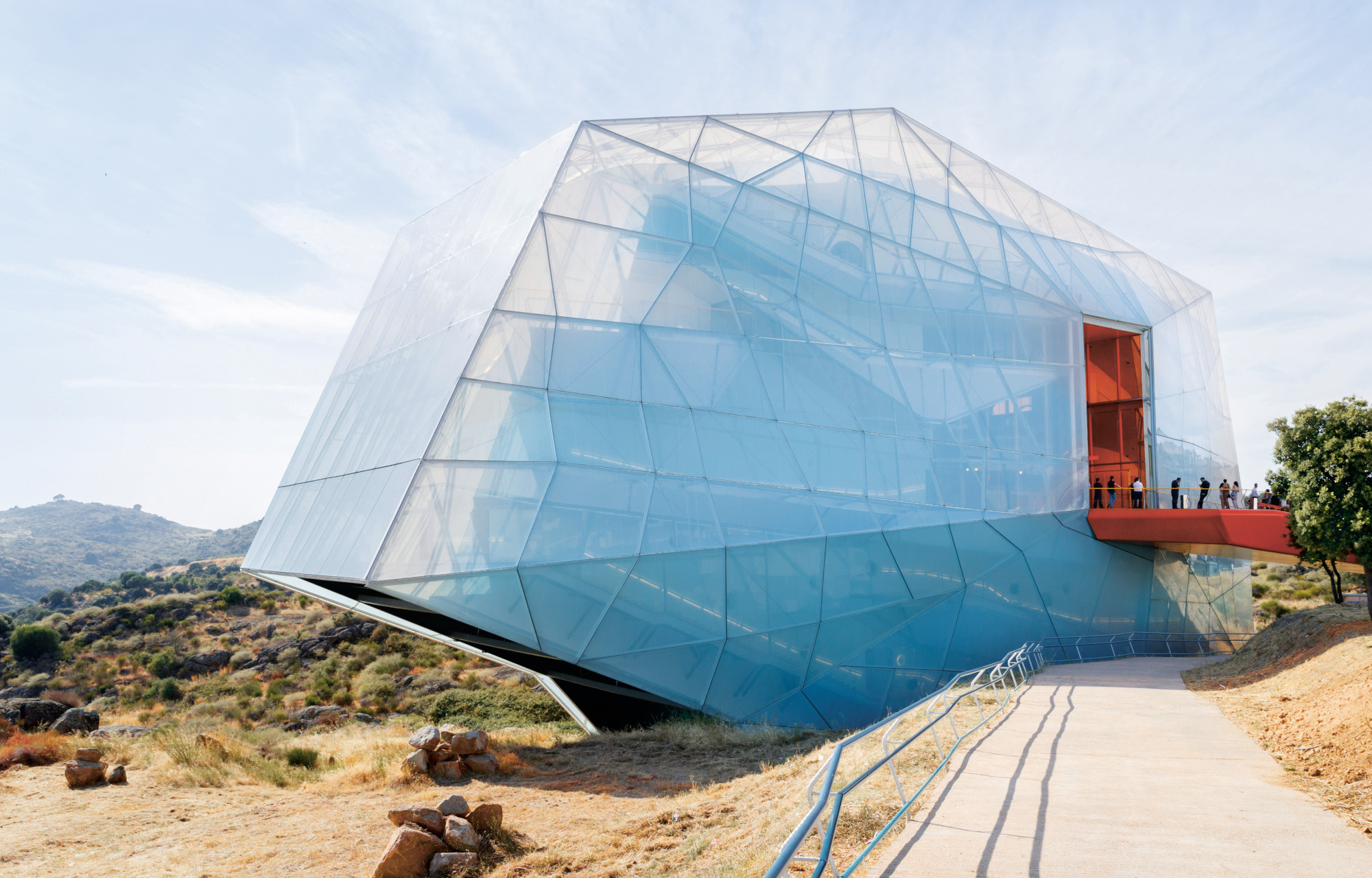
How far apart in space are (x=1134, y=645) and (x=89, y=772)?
26698mm

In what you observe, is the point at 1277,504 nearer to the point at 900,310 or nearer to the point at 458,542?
the point at 900,310

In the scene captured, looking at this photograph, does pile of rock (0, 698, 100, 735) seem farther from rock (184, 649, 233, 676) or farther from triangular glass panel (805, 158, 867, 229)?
triangular glass panel (805, 158, 867, 229)

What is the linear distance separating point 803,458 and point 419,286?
368 inches

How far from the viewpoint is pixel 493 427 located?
13.6 meters

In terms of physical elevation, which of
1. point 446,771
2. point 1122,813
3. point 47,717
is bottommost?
point 47,717

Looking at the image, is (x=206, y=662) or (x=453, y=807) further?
(x=206, y=662)

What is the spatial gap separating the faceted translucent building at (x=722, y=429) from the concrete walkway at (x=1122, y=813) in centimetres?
573

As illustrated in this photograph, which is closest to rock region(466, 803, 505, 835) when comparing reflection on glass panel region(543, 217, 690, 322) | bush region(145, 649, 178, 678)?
reflection on glass panel region(543, 217, 690, 322)

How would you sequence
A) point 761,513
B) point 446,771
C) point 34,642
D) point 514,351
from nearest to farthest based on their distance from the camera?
point 446,771 → point 514,351 → point 761,513 → point 34,642

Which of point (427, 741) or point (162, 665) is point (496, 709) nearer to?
point (427, 741)

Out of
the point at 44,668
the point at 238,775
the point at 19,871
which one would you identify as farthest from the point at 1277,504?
the point at 44,668

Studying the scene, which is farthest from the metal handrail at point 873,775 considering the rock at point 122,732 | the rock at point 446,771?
the rock at point 122,732

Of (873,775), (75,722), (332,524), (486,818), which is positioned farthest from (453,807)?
(75,722)

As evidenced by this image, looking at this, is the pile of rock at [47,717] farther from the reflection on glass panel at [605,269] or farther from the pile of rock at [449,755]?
the reflection on glass panel at [605,269]
